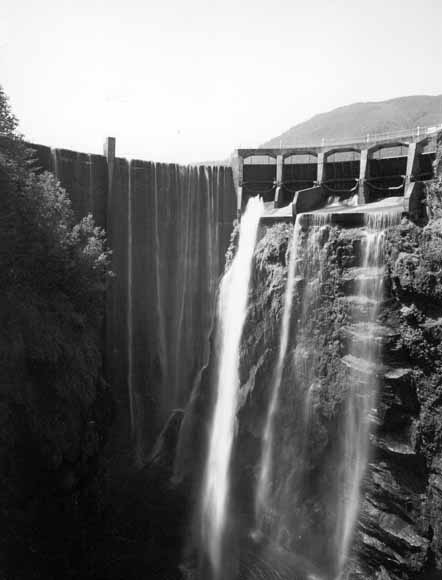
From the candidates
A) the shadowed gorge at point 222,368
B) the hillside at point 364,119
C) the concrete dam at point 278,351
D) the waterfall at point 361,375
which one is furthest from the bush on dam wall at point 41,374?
the hillside at point 364,119

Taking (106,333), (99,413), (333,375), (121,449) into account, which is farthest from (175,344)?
(333,375)

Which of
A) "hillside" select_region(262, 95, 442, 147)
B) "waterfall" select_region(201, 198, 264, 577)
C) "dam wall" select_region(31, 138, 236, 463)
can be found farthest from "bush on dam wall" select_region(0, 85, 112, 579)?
"hillside" select_region(262, 95, 442, 147)

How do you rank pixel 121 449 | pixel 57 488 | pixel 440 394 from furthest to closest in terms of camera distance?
pixel 121 449
pixel 440 394
pixel 57 488

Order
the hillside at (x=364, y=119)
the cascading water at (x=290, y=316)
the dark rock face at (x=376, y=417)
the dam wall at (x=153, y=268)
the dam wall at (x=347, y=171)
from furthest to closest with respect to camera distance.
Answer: the hillside at (x=364, y=119) < the dam wall at (x=153, y=268) < the dam wall at (x=347, y=171) < the cascading water at (x=290, y=316) < the dark rock face at (x=376, y=417)

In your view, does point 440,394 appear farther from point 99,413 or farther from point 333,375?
point 99,413

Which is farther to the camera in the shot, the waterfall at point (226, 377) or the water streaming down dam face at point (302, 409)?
Answer: the waterfall at point (226, 377)

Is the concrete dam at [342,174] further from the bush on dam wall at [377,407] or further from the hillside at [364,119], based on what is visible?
the hillside at [364,119]

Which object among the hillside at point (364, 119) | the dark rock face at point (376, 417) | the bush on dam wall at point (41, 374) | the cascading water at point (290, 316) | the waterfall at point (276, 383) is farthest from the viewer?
the hillside at point (364, 119)
